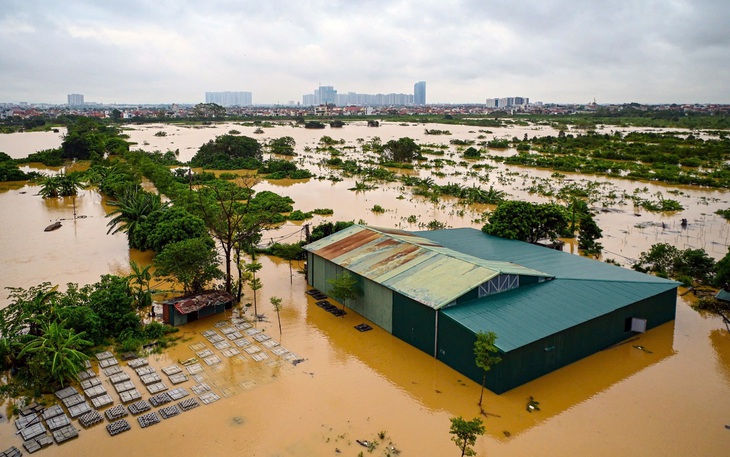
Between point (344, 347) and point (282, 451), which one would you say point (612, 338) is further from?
point (282, 451)

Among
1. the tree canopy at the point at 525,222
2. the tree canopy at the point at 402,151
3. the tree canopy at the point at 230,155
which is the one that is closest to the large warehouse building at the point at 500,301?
the tree canopy at the point at 525,222

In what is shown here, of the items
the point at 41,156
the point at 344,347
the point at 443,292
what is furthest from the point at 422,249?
the point at 41,156

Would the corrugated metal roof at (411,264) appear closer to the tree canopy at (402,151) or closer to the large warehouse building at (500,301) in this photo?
the large warehouse building at (500,301)

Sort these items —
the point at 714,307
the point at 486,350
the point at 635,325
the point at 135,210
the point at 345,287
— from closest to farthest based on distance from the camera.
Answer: the point at 486,350 < the point at 635,325 < the point at 345,287 < the point at 714,307 < the point at 135,210

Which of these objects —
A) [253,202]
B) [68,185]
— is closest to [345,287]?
[253,202]

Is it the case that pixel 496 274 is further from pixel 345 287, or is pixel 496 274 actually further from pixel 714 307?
pixel 714 307

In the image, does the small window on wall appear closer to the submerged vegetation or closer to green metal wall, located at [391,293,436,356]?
the submerged vegetation

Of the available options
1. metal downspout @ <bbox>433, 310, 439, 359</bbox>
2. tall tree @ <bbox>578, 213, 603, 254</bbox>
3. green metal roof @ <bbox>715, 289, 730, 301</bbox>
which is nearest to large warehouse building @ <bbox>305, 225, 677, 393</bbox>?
metal downspout @ <bbox>433, 310, 439, 359</bbox>

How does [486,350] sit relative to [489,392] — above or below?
above
